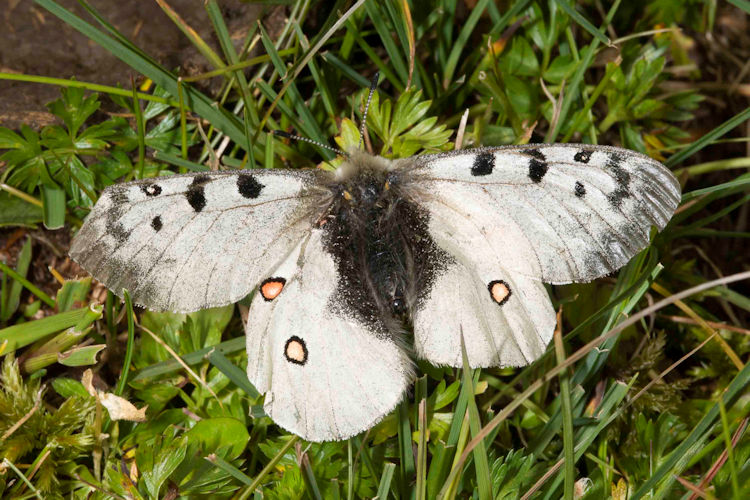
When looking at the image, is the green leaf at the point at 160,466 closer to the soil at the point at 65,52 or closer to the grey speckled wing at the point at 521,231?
the grey speckled wing at the point at 521,231

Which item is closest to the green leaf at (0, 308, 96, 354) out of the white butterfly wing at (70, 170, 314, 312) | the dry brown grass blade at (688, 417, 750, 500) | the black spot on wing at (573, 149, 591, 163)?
the white butterfly wing at (70, 170, 314, 312)

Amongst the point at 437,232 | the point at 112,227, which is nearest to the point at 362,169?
the point at 437,232

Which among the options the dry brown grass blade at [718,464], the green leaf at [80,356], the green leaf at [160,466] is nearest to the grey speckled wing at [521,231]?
the dry brown grass blade at [718,464]

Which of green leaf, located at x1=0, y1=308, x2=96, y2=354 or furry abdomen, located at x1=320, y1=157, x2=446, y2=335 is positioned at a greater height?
furry abdomen, located at x1=320, y1=157, x2=446, y2=335

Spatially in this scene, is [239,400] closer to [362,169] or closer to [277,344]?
[277,344]

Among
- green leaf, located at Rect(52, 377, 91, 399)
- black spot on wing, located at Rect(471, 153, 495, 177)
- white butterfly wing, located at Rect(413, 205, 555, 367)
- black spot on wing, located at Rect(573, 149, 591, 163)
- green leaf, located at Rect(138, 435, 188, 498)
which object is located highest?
black spot on wing, located at Rect(573, 149, 591, 163)

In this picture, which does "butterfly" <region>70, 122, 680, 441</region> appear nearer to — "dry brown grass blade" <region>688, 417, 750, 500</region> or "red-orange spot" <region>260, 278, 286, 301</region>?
"red-orange spot" <region>260, 278, 286, 301</region>

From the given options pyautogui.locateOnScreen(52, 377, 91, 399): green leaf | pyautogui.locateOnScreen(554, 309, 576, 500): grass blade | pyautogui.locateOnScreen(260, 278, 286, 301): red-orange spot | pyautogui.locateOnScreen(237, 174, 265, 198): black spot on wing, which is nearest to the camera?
pyautogui.locateOnScreen(554, 309, 576, 500): grass blade
